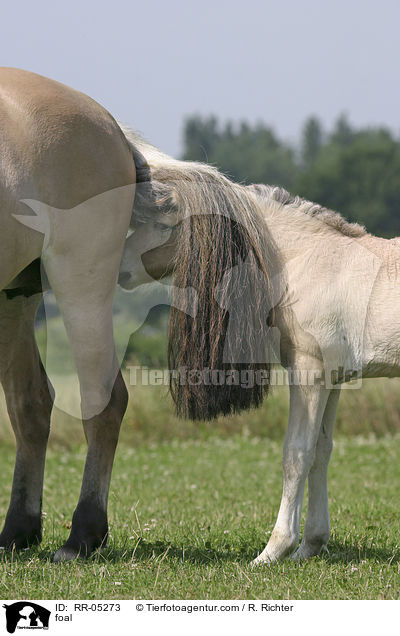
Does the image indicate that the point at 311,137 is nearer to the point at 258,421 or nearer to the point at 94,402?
the point at 258,421

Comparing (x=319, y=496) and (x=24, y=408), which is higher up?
(x=24, y=408)

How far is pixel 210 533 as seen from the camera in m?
5.28

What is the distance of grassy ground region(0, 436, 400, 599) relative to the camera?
3.80 metres

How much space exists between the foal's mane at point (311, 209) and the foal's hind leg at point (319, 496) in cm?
95

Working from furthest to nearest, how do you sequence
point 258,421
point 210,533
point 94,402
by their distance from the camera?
point 258,421 → point 210,533 → point 94,402

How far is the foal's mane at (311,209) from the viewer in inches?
185

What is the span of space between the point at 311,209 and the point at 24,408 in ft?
6.97

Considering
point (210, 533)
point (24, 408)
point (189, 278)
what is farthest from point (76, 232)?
point (210, 533)

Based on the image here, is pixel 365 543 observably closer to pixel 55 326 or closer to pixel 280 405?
pixel 55 326

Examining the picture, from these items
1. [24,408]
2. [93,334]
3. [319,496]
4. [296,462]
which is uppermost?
[93,334]
